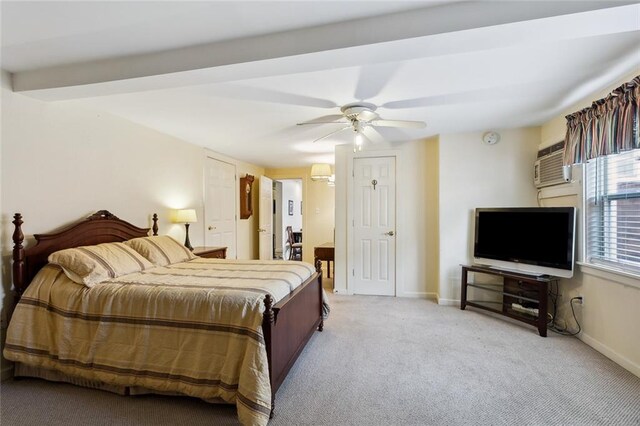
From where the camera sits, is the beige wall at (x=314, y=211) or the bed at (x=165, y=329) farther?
the beige wall at (x=314, y=211)

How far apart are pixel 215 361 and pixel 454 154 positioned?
11.8ft

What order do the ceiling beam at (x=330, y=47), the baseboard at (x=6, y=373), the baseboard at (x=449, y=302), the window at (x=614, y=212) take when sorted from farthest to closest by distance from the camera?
1. the baseboard at (x=449, y=302)
2. the window at (x=614, y=212)
3. the baseboard at (x=6, y=373)
4. the ceiling beam at (x=330, y=47)

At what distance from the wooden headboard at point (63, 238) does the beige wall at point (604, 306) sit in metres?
4.43

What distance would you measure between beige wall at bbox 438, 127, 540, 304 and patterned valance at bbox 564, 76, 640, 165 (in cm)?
88

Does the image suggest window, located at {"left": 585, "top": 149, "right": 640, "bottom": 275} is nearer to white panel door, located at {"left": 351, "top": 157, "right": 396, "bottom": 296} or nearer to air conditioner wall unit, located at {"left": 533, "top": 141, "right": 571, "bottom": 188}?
air conditioner wall unit, located at {"left": 533, "top": 141, "right": 571, "bottom": 188}

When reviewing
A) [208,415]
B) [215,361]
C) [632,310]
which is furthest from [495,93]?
[208,415]

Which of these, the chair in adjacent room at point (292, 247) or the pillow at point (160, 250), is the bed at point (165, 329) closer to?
the pillow at point (160, 250)

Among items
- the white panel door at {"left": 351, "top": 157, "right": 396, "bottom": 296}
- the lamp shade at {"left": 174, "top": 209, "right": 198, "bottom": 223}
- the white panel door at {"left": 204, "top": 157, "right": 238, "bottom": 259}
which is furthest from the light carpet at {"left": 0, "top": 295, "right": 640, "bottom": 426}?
the white panel door at {"left": 204, "top": 157, "right": 238, "bottom": 259}

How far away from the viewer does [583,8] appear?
1.37m

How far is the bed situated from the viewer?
1.77 meters

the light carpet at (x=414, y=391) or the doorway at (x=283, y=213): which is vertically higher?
the doorway at (x=283, y=213)

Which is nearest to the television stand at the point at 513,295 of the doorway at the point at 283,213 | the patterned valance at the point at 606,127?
the patterned valance at the point at 606,127

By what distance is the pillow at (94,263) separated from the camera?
2.18 m

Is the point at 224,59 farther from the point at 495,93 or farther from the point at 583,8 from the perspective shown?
the point at 495,93
